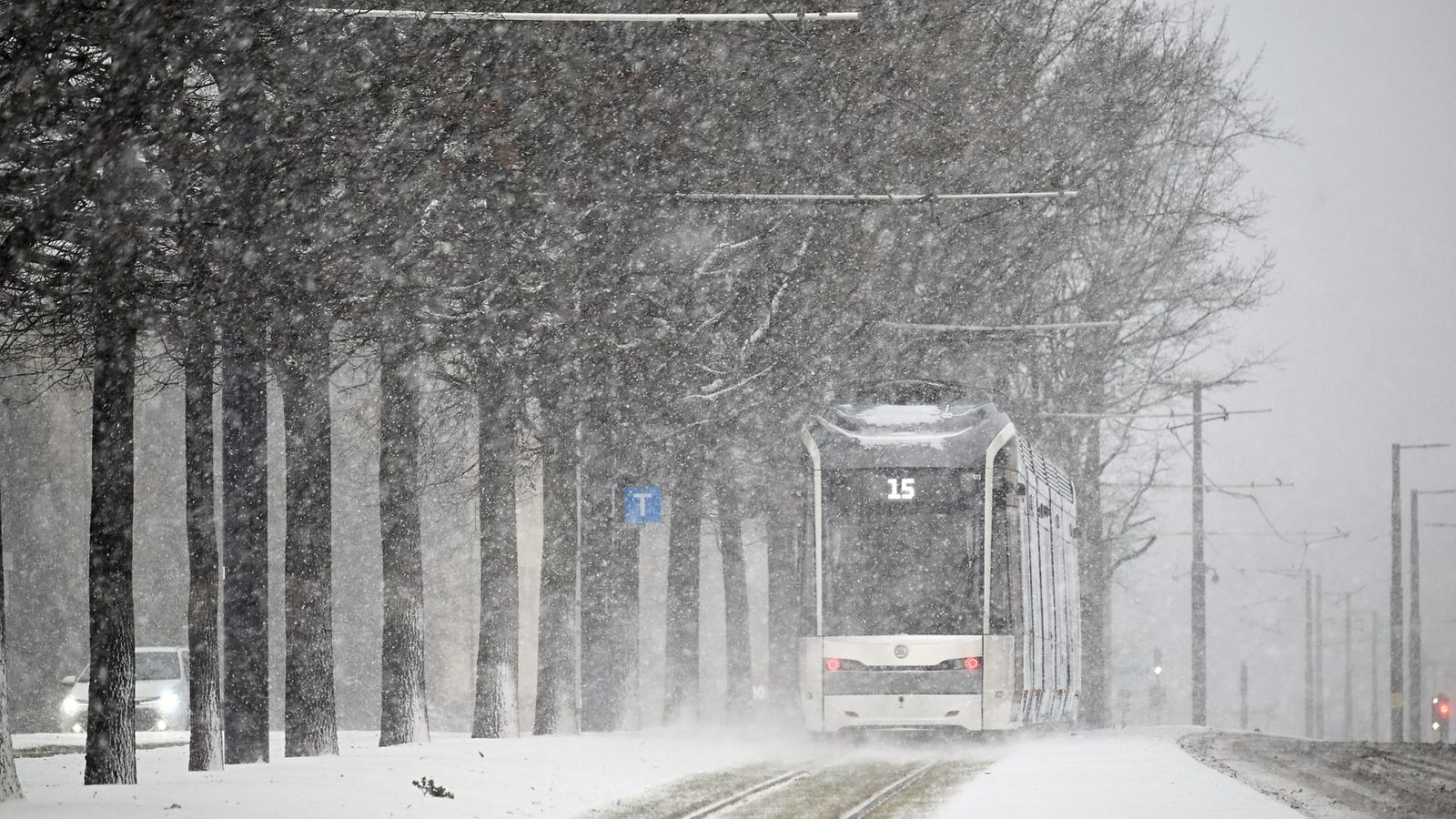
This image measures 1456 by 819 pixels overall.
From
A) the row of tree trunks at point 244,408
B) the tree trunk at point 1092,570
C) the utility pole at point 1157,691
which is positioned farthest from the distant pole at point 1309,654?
the row of tree trunks at point 244,408

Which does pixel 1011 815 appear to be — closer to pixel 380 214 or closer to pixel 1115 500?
pixel 380 214

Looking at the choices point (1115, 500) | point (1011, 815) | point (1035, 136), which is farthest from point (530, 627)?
point (1011, 815)

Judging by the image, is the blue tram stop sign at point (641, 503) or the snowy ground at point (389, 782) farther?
the blue tram stop sign at point (641, 503)

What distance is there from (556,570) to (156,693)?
377 inches

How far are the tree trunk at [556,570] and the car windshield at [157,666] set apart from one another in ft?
30.4

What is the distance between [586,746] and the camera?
20.9 m

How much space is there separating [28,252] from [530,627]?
39.8 metres

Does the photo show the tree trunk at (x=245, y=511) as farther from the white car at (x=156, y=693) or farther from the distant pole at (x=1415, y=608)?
the distant pole at (x=1415, y=608)

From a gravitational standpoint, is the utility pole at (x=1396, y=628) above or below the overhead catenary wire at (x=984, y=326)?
below

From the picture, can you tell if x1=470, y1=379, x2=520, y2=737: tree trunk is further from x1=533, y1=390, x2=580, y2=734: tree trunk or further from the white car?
the white car

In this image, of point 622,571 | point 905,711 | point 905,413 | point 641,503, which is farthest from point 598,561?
point 905,711

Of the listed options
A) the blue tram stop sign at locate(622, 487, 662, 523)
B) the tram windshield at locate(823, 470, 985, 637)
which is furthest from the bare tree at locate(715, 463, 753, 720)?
the tram windshield at locate(823, 470, 985, 637)

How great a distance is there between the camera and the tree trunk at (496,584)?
23812mm

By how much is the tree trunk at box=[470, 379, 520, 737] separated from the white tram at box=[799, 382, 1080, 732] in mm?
4289
